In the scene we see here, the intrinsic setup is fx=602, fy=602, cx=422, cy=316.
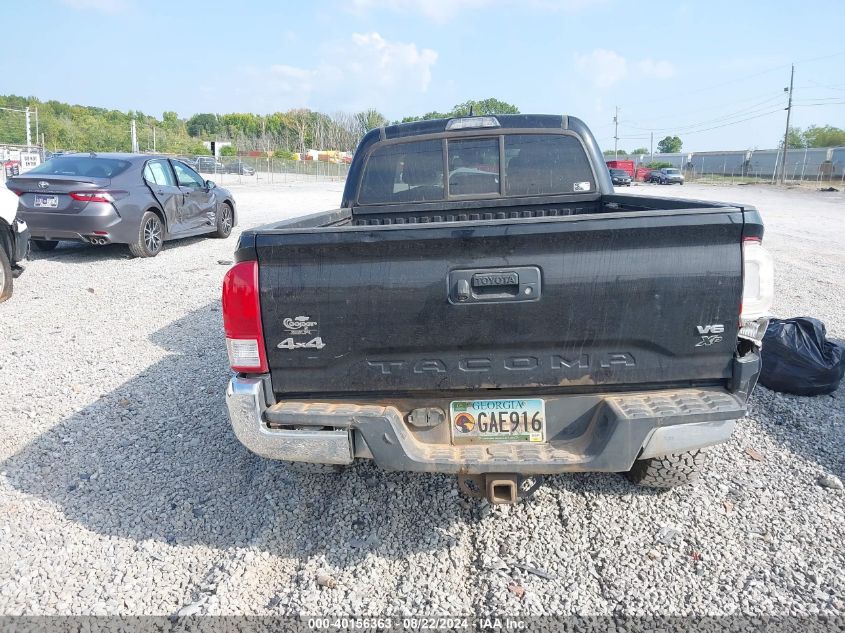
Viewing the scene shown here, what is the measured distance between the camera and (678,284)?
2492mm

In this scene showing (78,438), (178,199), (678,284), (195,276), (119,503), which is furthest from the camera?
(178,199)

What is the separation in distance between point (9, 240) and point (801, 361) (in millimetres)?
8587

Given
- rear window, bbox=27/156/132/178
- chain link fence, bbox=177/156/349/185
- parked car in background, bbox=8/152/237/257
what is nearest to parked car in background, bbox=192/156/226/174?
chain link fence, bbox=177/156/349/185

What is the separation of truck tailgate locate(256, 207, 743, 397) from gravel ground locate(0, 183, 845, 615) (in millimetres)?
907

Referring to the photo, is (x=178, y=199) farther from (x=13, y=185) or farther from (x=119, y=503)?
(x=119, y=503)

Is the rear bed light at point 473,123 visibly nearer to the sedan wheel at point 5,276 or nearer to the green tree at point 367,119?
the sedan wheel at point 5,276

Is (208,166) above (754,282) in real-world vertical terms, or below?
above

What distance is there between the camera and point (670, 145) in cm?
13838

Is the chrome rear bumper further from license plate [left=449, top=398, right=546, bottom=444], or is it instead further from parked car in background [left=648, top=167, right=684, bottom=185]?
parked car in background [left=648, top=167, right=684, bottom=185]

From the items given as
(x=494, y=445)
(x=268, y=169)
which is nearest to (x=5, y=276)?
(x=494, y=445)

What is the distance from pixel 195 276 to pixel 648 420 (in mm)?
8061

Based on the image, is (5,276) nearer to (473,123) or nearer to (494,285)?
(473,123)

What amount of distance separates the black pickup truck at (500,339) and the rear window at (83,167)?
852 cm

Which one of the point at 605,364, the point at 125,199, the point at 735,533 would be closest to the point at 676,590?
the point at 735,533
